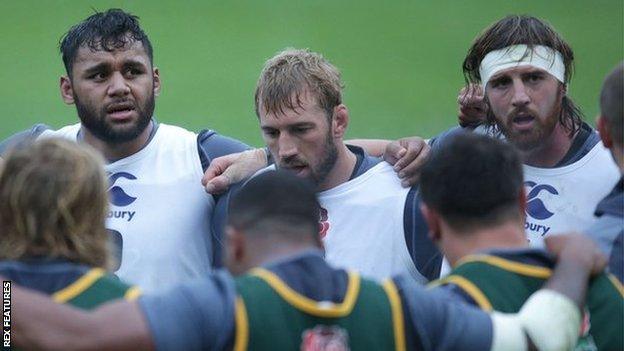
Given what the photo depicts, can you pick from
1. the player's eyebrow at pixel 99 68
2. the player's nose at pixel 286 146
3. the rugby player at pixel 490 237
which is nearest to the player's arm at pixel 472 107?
the player's nose at pixel 286 146

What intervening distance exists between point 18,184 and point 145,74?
72.8 inches

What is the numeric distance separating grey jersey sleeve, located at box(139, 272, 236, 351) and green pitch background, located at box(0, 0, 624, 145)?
7.28 m

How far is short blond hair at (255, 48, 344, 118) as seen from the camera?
4109 millimetres

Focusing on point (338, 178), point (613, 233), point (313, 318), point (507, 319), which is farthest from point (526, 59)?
point (313, 318)

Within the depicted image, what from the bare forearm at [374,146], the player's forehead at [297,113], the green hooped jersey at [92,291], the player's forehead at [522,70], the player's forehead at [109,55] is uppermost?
the player's forehead at [109,55]

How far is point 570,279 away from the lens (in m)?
2.60

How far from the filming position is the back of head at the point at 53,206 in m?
2.60

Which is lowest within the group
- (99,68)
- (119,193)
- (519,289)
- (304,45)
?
(304,45)

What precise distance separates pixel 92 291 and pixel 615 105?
131 centimetres

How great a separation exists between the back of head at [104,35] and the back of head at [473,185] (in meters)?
1.98

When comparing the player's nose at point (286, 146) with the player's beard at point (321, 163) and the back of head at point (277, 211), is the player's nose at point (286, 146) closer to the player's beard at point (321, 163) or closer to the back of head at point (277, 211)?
the player's beard at point (321, 163)

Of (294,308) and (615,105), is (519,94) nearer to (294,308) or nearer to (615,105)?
(615,105)

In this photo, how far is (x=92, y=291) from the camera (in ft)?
8.41

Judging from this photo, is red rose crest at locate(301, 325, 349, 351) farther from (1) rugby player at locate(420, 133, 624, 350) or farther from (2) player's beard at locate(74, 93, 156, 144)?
(2) player's beard at locate(74, 93, 156, 144)
